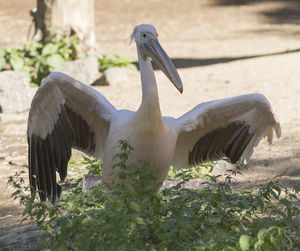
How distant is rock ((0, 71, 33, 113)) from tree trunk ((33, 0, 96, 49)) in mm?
1569

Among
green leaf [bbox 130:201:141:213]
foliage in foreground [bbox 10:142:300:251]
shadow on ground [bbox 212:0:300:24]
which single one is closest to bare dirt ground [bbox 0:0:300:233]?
shadow on ground [bbox 212:0:300:24]

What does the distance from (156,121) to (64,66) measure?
5.21 metres

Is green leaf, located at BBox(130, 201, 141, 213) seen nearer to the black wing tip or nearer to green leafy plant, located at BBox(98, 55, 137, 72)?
the black wing tip

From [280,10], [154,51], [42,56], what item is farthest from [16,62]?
[280,10]

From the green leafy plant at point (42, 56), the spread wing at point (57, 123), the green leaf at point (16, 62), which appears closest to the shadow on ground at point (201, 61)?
the green leafy plant at point (42, 56)

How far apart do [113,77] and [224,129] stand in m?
4.47

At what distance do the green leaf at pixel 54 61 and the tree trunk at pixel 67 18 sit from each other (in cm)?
57

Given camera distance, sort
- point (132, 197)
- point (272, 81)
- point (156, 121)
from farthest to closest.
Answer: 1. point (272, 81)
2. point (156, 121)
3. point (132, 197)

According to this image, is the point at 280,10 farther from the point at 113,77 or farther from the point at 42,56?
the point at 42,56

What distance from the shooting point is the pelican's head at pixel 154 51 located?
384cm

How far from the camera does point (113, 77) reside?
8758 millimetres

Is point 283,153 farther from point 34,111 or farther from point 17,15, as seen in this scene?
point 17,15

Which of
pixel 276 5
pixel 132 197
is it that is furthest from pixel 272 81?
pixel 276 5

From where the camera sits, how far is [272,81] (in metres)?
8.02
